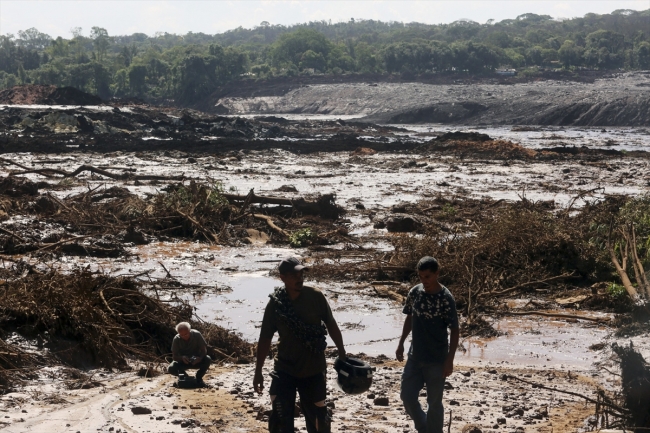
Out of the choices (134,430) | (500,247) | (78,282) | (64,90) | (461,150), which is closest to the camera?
(134,430)

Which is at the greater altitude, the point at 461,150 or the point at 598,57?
the point at 598,57

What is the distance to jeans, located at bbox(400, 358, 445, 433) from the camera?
18.2 ft

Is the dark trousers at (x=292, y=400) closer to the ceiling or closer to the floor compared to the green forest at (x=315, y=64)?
closer to the floor

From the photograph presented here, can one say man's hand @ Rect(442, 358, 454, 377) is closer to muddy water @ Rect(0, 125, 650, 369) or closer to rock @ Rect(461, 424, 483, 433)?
rock @ Rect(461, 424, 483, 433)

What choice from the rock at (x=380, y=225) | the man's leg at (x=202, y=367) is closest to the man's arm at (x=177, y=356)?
the man's leg at (x=202, y=367)

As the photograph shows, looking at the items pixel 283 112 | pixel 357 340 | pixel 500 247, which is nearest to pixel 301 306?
pixel 357 340

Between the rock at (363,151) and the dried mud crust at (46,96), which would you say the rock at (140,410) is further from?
the dried mud crust at (46,96)

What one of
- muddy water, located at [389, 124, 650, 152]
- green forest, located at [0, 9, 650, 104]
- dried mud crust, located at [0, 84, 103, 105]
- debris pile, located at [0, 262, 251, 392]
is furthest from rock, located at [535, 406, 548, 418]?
green forest, located at [0, 9, 650, 104]

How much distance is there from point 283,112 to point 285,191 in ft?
218

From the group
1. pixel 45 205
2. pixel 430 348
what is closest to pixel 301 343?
pixel 430 348

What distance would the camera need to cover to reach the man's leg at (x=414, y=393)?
220 inches

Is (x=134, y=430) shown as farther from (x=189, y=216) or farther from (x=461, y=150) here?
(x=461, y=150)

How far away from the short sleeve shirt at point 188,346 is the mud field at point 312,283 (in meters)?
0.27

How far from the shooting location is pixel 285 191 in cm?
2467
